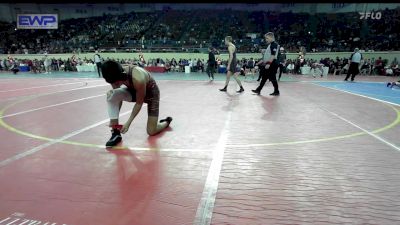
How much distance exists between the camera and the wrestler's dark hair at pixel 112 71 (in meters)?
3.50

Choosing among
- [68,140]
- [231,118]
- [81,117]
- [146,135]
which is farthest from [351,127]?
[81,117]

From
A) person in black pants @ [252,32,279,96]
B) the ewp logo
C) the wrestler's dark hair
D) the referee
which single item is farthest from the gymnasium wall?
the wrestler's dark hair

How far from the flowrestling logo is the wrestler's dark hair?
29212 millimetres

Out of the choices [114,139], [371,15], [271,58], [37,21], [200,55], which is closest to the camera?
[114,139]

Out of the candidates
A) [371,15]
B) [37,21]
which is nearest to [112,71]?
[371,15]

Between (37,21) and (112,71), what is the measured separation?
101 ft

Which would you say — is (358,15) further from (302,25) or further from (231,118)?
(231,118)

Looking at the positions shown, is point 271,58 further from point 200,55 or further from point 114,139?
point 200,55

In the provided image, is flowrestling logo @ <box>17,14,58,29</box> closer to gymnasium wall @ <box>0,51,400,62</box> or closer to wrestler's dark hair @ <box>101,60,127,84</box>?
gymnasium wall @ <box>0,51,400,62</box>

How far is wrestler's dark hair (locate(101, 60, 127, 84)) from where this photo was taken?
3.50 m

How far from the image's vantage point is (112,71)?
3541mm

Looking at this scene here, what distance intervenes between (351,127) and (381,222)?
10.2 ft

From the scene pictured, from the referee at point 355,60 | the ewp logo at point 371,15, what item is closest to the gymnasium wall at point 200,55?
the ewp logo at point 371,15

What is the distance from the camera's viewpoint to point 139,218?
87.3 inches
